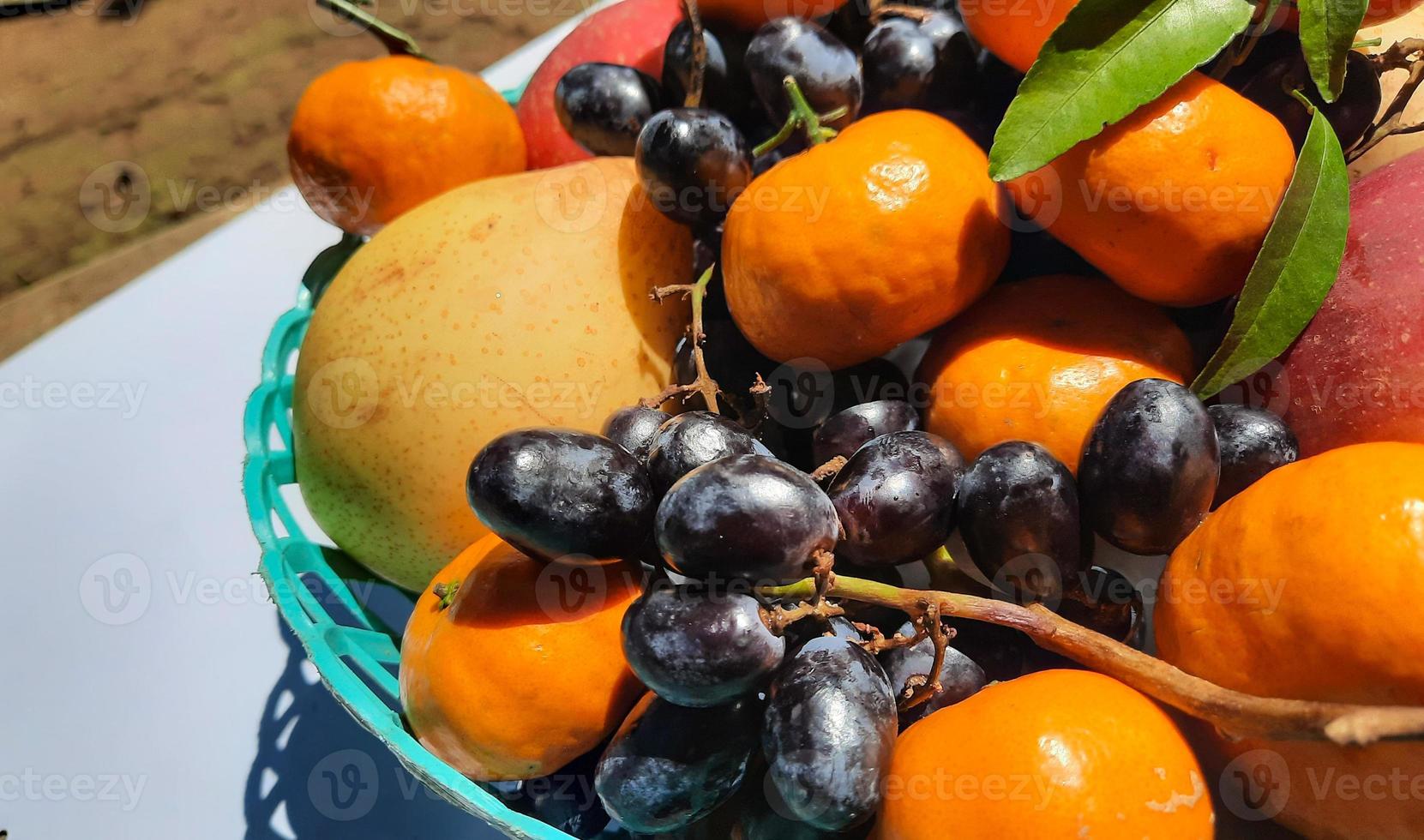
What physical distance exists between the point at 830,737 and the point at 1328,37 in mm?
498

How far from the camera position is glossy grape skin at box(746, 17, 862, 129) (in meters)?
0.71

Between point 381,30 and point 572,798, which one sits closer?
point 572,798

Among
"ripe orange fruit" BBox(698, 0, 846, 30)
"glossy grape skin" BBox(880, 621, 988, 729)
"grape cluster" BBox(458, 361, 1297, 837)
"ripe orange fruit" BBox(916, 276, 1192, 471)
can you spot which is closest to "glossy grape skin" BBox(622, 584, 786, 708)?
"grape cluster" BBox(458, 361, 1297, 837)

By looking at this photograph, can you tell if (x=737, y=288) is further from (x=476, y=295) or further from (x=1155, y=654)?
(x=1155, y=654)

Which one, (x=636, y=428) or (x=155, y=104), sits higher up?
(x=636, y=428)

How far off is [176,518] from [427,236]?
51 cm

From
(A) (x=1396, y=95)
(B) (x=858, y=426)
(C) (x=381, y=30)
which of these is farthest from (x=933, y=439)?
(C) (x=381, y=30)

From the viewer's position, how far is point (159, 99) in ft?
6.88

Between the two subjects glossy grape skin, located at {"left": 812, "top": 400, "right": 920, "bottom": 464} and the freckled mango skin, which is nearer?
glossy grape skin, located at {"left": 812, "top": 400, "right": 920, "bottom": 464}

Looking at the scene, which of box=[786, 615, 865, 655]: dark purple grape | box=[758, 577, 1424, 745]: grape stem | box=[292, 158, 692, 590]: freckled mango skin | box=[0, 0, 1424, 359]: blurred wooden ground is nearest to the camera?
box=[758, 577, 1424, 745]: grape stem

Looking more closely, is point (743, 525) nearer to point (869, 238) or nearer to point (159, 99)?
point (869, 238)

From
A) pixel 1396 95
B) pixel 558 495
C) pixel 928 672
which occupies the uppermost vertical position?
pixel 1396 95

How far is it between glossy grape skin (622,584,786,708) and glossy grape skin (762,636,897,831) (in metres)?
0.02

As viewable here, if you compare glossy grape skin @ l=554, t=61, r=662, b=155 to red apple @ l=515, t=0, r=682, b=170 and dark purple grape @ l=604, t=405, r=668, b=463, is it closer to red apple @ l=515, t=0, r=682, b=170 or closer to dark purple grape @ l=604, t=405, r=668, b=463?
red apple @ l=515, t=0, r=682, b=170
